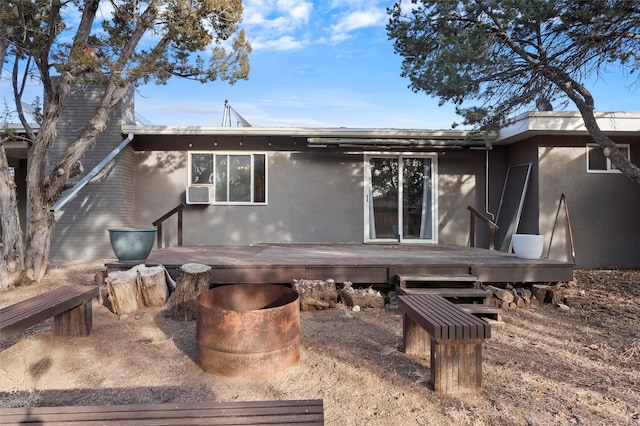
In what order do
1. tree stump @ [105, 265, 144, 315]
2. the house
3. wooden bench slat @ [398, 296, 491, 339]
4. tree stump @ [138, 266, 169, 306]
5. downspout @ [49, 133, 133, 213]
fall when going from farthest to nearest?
the house → downspout @ [49, 133, 133, 213] → tree stump @ [138, 266, 169, 306] → tree stump @ [105, 265, 144, 315] → wooden bench slat @ [398, 296, 491, 339]

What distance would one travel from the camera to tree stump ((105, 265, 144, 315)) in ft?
14.3

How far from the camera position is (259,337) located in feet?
9.27

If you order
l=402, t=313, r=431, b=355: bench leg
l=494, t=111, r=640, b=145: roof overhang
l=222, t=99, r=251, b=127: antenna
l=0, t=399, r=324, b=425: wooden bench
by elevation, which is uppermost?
l=222, t=99, r=251, b=127: antenna

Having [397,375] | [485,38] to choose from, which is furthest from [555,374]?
[485,38]

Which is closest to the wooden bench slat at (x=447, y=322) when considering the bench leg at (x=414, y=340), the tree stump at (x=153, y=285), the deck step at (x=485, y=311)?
the bench leg at (x=414, y=340)

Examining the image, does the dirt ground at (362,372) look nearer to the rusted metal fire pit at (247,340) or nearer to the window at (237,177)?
the rusted metal fire pit at (247,340)

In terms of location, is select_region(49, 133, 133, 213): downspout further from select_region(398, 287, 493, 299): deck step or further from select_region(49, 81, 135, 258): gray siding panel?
select_region(398, 287, 493, 299): deck step

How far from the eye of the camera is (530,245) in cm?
550

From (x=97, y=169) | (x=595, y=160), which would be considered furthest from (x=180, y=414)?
(x=595, y=160)

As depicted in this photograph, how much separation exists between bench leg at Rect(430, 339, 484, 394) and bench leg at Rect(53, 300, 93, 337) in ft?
10.4

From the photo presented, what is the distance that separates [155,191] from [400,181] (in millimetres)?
5209

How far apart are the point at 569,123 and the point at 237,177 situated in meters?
6.32

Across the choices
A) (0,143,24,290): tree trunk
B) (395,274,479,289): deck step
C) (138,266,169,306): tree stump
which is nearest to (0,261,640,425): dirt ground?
(138,266,169,306): tree stump

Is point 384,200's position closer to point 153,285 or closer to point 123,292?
point 153,285
